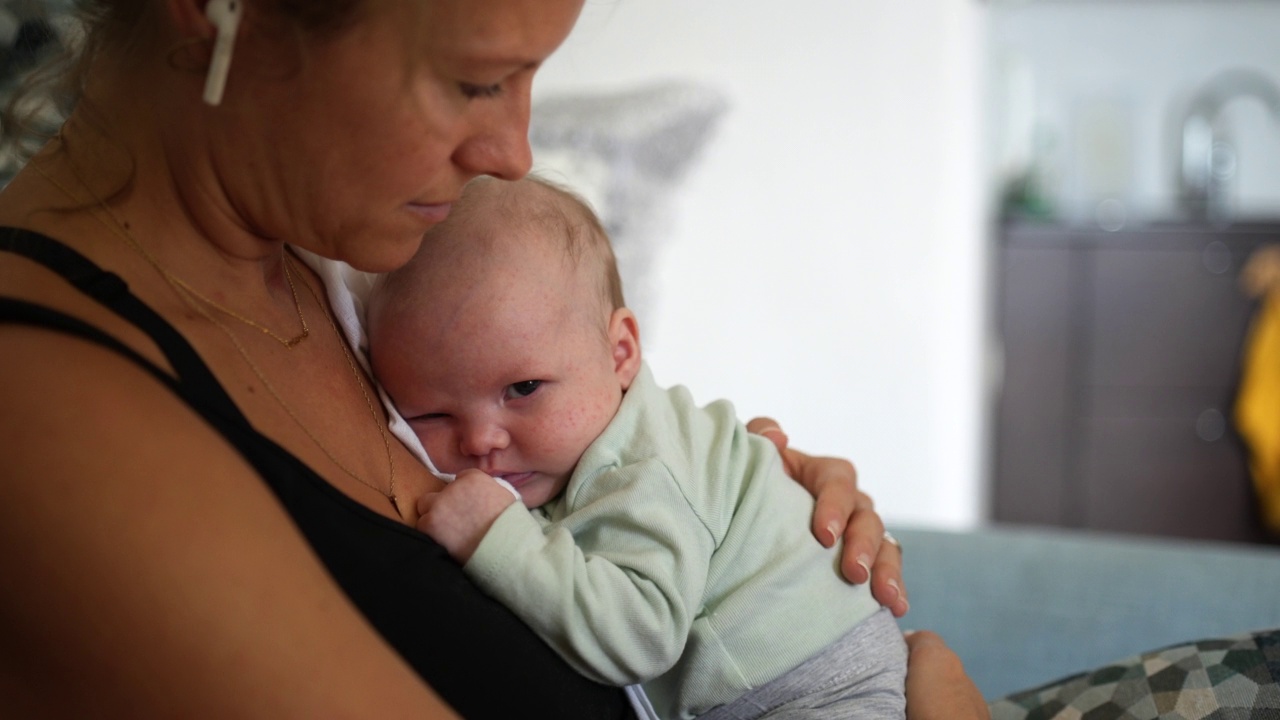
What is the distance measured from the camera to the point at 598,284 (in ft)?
3.68

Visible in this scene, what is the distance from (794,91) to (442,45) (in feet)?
7.90

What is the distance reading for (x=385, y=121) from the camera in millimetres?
798

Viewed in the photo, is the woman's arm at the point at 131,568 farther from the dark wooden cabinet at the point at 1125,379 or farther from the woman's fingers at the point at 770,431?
the dark wooden cabinet at the point at 1125,379

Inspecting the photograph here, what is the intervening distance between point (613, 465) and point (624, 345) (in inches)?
5.4

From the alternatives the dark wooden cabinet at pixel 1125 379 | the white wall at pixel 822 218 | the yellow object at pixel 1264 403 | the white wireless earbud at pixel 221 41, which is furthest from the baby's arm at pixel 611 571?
the yellow object at pixel 1264 403

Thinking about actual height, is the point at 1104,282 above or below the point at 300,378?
below

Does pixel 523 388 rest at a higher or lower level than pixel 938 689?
higher

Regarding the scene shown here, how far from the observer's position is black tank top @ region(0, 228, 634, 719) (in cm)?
75

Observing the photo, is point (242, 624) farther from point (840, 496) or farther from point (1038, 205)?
point (1038, 205)

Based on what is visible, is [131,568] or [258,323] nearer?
[131,568]

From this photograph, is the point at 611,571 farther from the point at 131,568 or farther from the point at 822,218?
the point at 822,218

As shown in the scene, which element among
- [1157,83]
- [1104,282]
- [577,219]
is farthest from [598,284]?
[1157,83]

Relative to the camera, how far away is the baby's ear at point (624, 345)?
112cm

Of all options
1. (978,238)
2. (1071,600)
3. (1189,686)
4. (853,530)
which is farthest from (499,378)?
(978,238)
